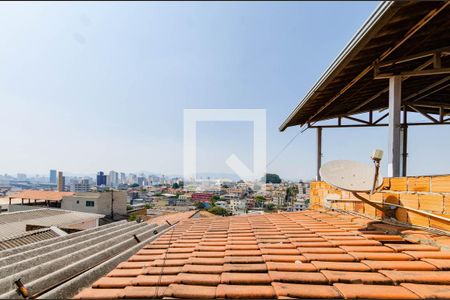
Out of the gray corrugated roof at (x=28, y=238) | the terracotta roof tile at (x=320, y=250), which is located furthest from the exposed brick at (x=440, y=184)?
the gray corrugated roof at (x=28, y=238)

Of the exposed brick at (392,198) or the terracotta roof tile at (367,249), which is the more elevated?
the exposed brick at (392,198)

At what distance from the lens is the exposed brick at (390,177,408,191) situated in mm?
2810

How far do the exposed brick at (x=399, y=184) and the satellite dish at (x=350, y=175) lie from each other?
5.3 inches

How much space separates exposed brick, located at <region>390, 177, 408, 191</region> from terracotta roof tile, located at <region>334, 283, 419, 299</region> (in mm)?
1855

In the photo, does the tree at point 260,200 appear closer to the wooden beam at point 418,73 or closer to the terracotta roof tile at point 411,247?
the wooden beam at point 418,73

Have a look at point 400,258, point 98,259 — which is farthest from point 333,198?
point 98,259

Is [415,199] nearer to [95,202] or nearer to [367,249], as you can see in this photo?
[367,249]

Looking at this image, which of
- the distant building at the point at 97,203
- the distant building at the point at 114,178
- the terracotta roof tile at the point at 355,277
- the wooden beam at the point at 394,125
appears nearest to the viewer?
the terracotta roof tile at the point at 355,277

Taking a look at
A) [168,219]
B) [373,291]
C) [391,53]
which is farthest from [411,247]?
[168,219]

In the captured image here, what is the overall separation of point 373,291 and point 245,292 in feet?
2.13

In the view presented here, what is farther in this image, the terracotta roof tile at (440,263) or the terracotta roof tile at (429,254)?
the terracotta roof tile at (429,254)

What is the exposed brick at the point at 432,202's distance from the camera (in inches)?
90.7

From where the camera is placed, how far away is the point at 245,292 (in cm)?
126

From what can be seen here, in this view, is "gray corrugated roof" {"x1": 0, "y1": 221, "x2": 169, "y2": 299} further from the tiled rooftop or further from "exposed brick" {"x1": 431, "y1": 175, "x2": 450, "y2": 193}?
"exposed brick" {"x1": 431, "y1": 175, "x2": 450, "y2": 193}
